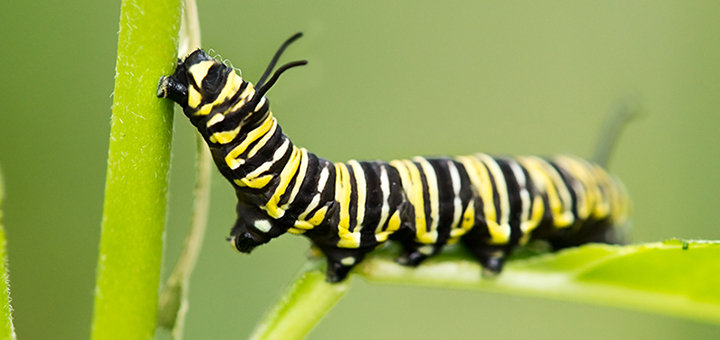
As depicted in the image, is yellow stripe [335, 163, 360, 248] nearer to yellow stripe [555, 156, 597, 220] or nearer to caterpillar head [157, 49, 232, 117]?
caterpillar head [157, 49, 232, 117]

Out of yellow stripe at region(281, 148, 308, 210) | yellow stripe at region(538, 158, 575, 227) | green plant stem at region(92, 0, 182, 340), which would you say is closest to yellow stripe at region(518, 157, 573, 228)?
yellow stripe at region(538, 158, 575, 227)

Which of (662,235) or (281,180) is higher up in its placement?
(281,180)

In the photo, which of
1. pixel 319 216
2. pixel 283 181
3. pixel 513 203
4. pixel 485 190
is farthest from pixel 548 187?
pixel 283 181

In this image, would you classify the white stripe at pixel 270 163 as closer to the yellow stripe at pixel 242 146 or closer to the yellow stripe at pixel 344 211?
the yellow stripe at pixel 242 146

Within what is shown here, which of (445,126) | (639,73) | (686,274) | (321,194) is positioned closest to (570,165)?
(686,274)

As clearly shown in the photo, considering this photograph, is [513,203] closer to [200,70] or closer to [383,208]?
[383,208]

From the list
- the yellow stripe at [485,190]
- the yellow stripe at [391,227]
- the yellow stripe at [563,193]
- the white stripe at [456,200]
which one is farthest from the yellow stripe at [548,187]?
the yellow stripe at [391,227]

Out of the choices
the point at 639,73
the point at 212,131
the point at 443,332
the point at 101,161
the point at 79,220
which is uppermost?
the point at 639,73

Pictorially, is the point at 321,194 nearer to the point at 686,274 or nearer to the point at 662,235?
the point at 686,274
